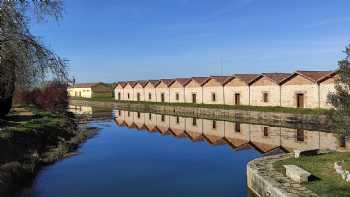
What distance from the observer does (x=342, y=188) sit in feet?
32.7

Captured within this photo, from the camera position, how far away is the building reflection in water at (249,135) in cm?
2378

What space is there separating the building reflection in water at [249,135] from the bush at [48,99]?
7839 mm

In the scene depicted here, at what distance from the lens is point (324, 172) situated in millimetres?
11758

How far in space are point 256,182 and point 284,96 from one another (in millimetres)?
29541

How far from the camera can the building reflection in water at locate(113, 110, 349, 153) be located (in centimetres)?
2378

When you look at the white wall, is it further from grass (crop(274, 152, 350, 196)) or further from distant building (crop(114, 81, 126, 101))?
grass (crop(274, 152, 350, 196))

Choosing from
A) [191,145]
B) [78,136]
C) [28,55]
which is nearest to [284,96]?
[191,145]

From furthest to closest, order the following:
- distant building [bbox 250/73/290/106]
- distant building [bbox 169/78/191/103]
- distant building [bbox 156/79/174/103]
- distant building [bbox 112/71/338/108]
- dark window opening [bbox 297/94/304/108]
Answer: distant building [bbox 156/79/174/103] < distant building [bbox 169/78/191/103] < distant building [bbox 250/73/290/106] < dark window opening [bbox 297/94/304/108] < distant building [bbox 112/71/338/108]

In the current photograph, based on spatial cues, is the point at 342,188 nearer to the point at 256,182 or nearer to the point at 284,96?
the point at 256,182

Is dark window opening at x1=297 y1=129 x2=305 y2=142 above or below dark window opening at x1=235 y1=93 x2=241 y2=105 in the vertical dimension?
below

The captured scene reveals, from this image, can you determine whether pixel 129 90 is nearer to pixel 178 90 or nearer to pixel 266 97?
pixel 178 90

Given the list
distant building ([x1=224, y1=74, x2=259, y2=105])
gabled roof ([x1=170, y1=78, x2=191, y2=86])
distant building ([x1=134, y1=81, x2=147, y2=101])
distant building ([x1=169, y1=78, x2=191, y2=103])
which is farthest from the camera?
distant building ([x1=134, y1=81, x2=147, y2=101])

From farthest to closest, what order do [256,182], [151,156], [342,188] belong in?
1. [151,156]
2. [256,182]
3. [342,188]

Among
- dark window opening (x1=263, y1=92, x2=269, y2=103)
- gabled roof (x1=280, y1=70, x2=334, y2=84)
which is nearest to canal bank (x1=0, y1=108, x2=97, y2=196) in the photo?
gabled roof (x1=280, y1=70, x2=334, y2=84)
